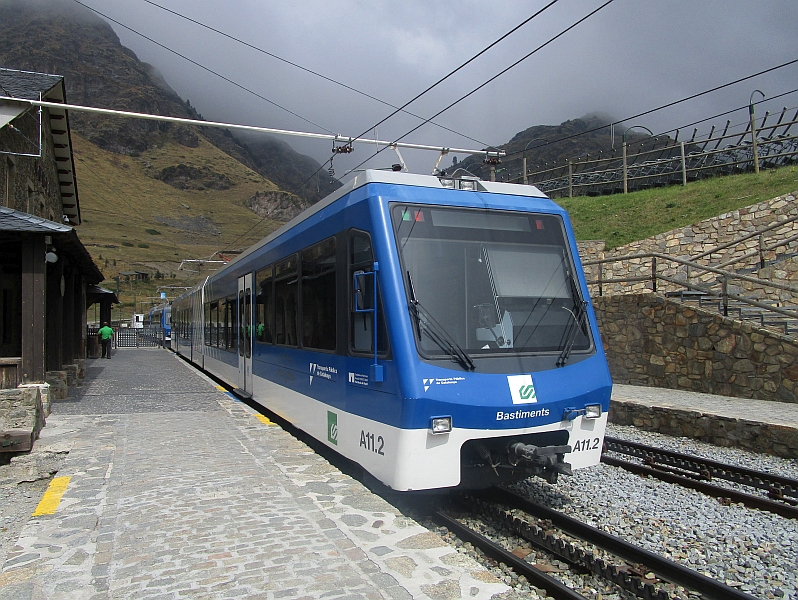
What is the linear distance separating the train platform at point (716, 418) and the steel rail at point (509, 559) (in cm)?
534

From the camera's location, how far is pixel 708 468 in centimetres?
816

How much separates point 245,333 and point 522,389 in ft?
24.9

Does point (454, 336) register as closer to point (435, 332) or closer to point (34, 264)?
point (435, 332)

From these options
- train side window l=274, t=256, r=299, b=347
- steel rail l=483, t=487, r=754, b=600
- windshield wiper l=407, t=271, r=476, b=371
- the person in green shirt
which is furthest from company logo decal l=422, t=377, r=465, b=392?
the person in green shirt

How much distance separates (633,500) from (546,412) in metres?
1.80

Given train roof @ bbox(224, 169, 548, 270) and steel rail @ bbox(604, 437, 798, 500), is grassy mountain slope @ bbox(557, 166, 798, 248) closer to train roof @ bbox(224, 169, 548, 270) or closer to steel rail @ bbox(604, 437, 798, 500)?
steel rail @ bbox(604, 437, 798, 500)

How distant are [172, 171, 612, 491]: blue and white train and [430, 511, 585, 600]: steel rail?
1.37 feet

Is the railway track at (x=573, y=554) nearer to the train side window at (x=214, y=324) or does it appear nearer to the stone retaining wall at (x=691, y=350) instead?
the stone retaining wall at (x=691, y=350)

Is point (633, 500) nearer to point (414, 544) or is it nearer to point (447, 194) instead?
point (414, 544)

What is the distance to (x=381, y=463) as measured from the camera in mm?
5715

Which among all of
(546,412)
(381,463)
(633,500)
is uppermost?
(546,412)

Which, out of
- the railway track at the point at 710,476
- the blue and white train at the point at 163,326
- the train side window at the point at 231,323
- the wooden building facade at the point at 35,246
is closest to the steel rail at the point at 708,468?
the railway track at the point at 710,476

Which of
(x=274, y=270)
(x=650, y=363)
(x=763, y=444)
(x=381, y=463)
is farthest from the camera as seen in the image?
(x=650, y=363)

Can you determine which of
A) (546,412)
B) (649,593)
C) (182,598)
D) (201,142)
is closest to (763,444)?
(546,412)
